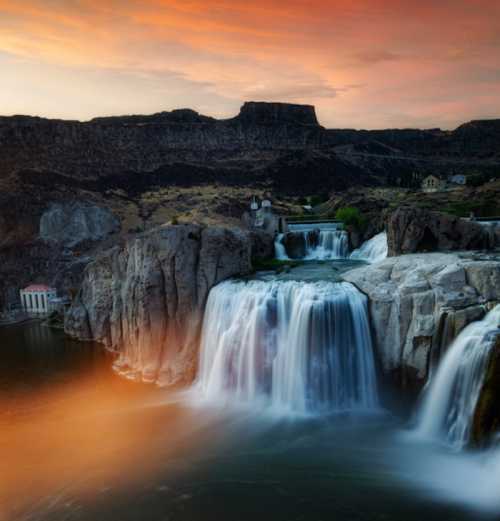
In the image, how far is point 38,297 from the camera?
135 feet

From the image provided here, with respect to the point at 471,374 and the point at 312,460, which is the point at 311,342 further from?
the point at 471,374

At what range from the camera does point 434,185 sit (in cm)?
7419

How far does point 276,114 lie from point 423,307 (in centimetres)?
11259

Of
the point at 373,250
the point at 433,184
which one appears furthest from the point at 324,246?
the point at 433,184

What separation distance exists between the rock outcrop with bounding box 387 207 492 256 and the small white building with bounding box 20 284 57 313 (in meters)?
29.3

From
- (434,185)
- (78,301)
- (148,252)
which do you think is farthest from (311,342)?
(434,185)

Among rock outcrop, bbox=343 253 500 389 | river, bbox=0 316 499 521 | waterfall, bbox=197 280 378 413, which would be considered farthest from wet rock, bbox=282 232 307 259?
river, bbox=0 316 499 521

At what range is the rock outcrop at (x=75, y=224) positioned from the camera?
51.6m

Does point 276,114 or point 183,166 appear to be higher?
point 276,114

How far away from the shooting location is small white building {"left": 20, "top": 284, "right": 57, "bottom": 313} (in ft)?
134

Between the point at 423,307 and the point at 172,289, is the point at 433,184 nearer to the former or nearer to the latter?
the point at 172,289

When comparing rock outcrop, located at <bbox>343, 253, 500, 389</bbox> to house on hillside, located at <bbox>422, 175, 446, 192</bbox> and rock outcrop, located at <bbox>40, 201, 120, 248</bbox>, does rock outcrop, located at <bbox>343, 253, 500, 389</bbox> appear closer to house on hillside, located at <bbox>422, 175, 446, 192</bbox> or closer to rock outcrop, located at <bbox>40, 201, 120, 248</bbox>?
rock outcrop, located at <bbox>40, 201, 120, 248</bbox>

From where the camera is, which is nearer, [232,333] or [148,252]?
[232,333]

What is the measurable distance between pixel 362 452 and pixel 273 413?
15.3ft
